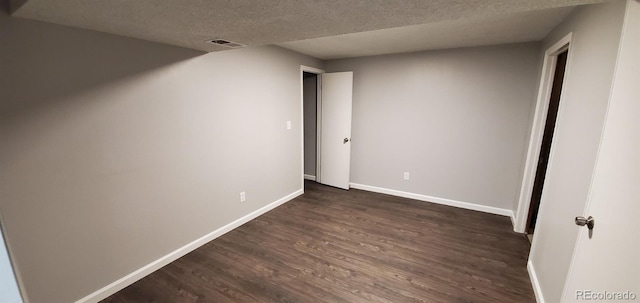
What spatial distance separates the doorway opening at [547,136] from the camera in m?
2.34

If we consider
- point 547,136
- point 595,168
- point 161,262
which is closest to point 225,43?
point 161,262

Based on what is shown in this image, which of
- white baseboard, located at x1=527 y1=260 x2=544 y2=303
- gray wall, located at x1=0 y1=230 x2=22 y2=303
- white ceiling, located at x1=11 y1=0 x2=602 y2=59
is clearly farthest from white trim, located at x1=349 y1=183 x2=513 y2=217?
gray wall, located at x1=0 y1=230 x2=22 y2=303

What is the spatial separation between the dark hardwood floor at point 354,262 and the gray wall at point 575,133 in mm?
452

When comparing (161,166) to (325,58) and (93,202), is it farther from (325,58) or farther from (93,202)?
(325,58)

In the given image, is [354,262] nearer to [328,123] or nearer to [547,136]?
[547,136]

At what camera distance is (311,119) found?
457 cm

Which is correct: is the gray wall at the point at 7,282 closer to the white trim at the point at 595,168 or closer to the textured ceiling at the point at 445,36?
the textured ceiling at the point at 445,36

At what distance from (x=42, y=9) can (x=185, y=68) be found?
0.98 m

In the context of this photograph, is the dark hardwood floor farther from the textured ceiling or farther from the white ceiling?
the textured ceiling

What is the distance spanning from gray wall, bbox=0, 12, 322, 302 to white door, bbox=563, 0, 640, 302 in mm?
2838

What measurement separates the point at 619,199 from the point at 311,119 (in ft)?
12.8

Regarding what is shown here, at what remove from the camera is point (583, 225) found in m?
1.21

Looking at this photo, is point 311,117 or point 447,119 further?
point 311,117

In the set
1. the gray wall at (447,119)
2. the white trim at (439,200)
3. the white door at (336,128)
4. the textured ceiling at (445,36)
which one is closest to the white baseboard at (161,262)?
the white door at (336,128)
